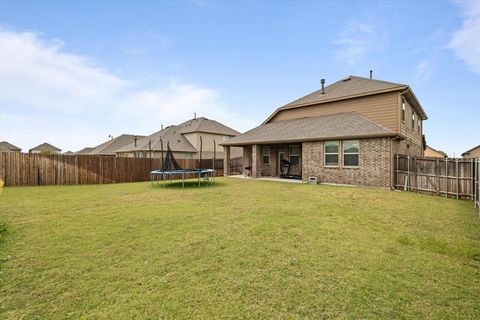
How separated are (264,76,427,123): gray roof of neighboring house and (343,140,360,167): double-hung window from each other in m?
3.81

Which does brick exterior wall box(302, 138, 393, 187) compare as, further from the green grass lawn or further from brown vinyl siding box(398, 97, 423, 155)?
the green grass lawn

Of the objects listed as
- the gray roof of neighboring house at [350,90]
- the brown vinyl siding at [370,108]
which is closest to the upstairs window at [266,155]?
the gray roof of neighboring house at [350,90]

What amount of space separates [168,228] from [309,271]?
10.9 ft

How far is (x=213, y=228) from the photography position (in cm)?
534

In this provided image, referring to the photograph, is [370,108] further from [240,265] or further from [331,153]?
[240,265]

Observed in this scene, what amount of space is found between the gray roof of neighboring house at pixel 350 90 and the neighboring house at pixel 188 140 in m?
12.5

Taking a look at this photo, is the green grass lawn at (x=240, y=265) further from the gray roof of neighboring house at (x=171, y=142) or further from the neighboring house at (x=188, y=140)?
the neighboring house at (x=188, y=140)

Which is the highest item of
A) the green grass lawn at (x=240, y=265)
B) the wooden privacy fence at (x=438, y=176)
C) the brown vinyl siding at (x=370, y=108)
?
the brown vinyl siding at (x=370, y=108)

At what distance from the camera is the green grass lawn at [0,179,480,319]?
2559 mm

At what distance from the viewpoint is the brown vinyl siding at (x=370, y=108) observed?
13.6 metres

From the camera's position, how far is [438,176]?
33.9 feet

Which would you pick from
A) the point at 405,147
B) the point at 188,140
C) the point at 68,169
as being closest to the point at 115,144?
the point at 188,140

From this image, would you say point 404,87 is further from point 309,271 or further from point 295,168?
point 309,271

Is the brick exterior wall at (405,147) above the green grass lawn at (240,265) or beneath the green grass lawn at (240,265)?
above
